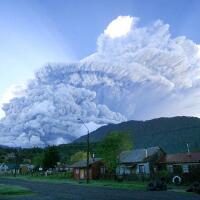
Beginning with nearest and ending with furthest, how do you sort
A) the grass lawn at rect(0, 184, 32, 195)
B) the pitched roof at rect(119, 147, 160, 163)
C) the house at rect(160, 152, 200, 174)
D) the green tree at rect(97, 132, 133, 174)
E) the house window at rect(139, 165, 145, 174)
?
1. the grass lawn at rect(0, 184, 32, 195)
2. the house at rect(160, 152, 200, 174)
3. the house window at rect(139, 165, 145, 174)
4. the pitched roof at rect(119, 147, 160, 163)
5. the green tree at rect(97, 132, 133, 174)

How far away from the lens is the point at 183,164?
67.9 metres

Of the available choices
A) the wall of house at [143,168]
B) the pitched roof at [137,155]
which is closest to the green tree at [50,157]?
the pitched roof at [137,155]

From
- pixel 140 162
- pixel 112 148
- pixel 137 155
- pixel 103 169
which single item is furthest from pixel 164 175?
pixel 103 169

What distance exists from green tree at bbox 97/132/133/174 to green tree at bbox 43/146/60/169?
162 feet

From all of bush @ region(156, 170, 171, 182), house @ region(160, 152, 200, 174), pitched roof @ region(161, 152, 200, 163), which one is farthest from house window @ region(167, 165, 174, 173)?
bush @ region(156, 170, 171, 182)

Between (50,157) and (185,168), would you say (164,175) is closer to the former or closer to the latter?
(185,168)

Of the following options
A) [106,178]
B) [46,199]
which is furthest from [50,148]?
[46,199]

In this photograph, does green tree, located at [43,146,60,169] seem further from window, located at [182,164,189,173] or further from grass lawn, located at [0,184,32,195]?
grass lawn, located at [0,184,32,195]

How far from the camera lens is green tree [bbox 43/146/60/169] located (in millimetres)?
135500

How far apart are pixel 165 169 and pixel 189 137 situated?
12393 centimetres

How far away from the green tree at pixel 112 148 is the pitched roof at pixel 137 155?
1.54m

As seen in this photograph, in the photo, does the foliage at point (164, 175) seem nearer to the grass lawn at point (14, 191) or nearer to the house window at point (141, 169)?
the house window at point (141, 169)

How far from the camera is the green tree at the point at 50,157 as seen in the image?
13550cm

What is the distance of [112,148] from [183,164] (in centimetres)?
2125
